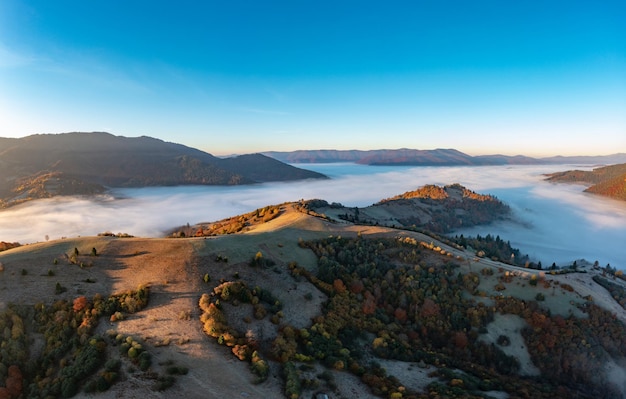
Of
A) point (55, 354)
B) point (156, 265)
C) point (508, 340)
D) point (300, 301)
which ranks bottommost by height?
point (508, 340)

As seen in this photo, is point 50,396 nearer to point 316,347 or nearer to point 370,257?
point 316,347

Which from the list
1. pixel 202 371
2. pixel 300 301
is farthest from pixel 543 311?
pixel 202 371

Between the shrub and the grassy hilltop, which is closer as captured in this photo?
the grassy hilltop

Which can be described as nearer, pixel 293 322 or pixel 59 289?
pixel 59 289

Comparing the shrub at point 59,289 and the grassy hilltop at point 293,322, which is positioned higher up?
the shrub at point 59,289

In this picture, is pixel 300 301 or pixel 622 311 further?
pixel 622 311

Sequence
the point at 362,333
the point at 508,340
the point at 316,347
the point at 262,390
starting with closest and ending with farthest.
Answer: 1. the point at 262,390
2. the point at 316,347
3. the point at 362,333
4. the point at 508,340

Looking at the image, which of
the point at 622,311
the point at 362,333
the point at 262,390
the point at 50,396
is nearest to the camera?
the point at 50,396

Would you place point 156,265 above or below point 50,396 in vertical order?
above

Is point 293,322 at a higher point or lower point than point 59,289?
lower

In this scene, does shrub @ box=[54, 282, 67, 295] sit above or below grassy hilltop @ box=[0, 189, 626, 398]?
above

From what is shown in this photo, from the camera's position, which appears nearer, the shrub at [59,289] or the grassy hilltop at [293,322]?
the grassy hilltop at [293,322]
